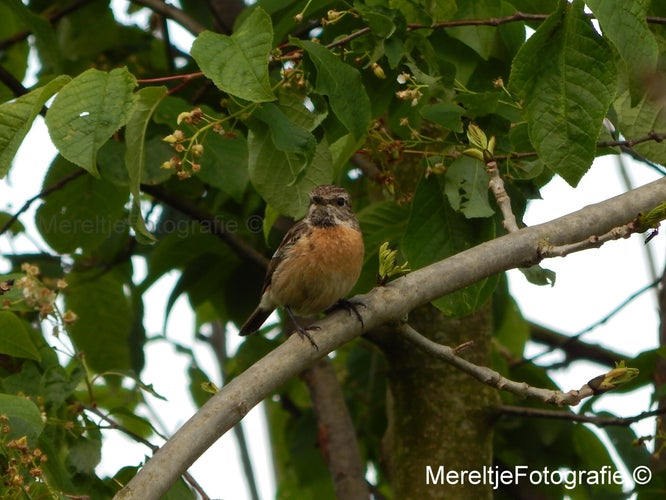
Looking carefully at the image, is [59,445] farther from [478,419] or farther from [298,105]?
[478,419]

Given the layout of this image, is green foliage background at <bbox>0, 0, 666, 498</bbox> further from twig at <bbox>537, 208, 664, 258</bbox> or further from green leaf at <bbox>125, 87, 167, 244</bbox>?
twig at <bbox>537, 208, 664, 258</bbox>

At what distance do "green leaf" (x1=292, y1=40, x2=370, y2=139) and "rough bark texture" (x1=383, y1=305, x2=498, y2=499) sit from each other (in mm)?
2555

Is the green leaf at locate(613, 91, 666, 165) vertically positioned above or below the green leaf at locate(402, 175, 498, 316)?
above

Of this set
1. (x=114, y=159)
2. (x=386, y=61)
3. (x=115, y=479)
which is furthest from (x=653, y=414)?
(x=114, y=159)

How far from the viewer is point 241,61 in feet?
13.0

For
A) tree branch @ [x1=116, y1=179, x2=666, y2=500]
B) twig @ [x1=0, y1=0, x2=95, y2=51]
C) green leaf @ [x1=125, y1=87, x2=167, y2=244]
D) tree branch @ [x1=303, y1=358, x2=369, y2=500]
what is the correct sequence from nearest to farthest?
tree branch @ [x1=116, y1=179, x2=666, y2=500] < green leaf @ [x1=125, y1=87, x2=167, y2=244] < tree branch @ [x1=303, y1=358, x2=369, y2=500] < twig @ [x1=0, y1=0, x2=95, y2=51]

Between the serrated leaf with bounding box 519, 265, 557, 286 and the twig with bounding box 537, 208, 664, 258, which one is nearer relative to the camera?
the twig with bounding box 537, 208, 664, 258

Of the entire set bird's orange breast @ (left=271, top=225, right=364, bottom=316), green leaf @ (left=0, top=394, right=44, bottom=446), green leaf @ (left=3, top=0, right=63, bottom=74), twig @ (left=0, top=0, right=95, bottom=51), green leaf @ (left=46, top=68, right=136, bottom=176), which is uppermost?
twig @ (left=0, top=0, right=95, bottom=51)

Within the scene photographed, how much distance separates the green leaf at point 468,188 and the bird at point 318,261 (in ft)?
4.46

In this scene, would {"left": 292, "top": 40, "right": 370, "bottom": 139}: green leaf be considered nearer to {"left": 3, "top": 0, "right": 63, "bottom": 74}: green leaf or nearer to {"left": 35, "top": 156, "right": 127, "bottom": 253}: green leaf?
{"left": 3, "top": 0, "right": 63, "bottom": 74}: green leaf

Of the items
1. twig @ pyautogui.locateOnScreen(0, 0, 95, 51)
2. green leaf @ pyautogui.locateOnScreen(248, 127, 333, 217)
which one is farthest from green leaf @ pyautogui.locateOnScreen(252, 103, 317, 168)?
twig @ pyautogui.locateOnScreen(0, 0, 95, 51)

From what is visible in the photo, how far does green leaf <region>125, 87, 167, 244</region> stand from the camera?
4331 millimetres

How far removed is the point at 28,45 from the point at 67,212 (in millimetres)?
2517

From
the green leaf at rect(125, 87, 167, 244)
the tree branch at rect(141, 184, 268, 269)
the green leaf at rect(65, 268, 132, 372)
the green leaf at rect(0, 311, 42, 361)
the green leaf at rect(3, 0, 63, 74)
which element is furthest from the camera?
the green leaf at rect(65, 268, 132, 372)
